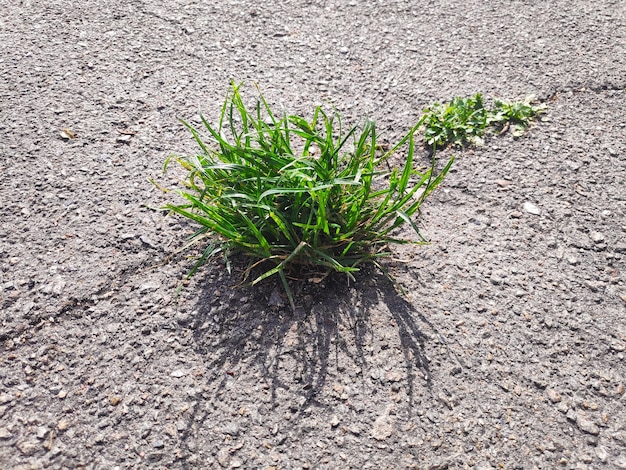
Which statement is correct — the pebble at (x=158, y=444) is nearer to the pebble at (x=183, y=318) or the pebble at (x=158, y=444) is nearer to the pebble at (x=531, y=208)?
the pebble at (x=183, y=318)

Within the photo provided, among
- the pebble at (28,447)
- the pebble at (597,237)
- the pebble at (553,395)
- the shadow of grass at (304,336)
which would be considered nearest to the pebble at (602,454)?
the pebble at (553,395)

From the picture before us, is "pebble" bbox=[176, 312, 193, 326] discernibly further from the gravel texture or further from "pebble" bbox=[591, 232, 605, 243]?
"pebble" bbox=[591, 232, 605, 243]

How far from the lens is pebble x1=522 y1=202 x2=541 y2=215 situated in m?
2.14

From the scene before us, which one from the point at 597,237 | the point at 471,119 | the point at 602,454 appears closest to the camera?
the point at 602,454

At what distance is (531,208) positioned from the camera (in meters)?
2.16

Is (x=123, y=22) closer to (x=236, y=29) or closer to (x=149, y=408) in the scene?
(x=236, y=29)

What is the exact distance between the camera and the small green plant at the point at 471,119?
242 cm

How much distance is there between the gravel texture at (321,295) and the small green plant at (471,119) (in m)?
0.08

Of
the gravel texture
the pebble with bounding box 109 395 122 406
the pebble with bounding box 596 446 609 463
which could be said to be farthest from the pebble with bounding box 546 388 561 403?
the pebble with bounding box 109 395 122 406

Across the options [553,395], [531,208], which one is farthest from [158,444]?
[531,208]

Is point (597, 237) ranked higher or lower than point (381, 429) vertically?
higher

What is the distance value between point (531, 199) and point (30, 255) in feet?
5.87

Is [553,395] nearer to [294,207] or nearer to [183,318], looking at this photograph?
[294,207]

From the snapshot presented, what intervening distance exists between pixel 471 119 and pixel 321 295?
1090 mm
